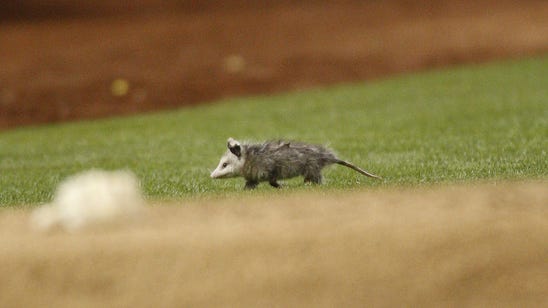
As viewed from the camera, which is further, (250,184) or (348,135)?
(348,135)

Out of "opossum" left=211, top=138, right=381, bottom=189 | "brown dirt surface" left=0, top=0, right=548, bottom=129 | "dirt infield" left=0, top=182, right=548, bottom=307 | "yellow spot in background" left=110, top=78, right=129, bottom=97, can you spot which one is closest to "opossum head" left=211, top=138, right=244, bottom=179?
"opossum" left=211, top=138, right=381, bottom=189

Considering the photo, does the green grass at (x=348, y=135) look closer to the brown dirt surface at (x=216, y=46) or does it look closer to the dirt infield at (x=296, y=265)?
the brown dirt surface at (x=216, y=46)

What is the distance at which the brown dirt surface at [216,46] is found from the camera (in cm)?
2627

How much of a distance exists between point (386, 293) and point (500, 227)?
1.06 m

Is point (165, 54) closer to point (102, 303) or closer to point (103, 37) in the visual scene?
point (103, 37)

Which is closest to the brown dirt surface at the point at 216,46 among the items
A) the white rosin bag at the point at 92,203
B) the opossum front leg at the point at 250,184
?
the opossum front leg at the point at 250,184

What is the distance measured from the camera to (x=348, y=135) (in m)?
17.5

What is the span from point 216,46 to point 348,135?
12.6m

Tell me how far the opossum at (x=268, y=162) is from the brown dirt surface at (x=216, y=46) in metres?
13.2

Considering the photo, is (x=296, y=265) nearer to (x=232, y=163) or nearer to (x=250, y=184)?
(x=232, y=163)

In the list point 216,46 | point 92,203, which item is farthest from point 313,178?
point 216,46

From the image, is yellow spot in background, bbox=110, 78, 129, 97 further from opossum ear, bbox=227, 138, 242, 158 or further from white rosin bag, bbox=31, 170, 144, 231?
white rosin bag, bbox=31, 170, 144, 231

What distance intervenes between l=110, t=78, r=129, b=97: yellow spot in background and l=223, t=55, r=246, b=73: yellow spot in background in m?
2.83

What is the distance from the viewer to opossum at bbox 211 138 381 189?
1150 centimetres
